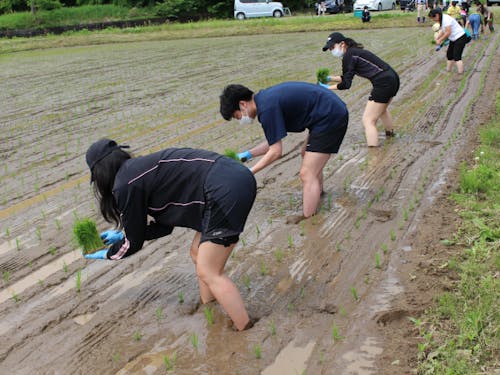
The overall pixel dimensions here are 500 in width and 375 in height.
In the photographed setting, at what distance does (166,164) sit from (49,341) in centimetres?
149

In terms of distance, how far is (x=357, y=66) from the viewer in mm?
7168

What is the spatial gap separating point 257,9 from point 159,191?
114 feet

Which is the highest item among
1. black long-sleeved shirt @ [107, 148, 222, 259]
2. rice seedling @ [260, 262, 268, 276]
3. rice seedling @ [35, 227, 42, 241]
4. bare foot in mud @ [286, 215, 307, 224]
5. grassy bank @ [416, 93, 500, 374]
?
black long-sleeved shirt @ [107, 148, 222, 259]

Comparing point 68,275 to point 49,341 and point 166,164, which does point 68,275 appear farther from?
point 166,164

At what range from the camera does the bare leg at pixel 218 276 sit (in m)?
3.35

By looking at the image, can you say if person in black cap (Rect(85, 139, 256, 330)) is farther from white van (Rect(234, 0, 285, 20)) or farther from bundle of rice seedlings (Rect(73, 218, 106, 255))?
white van (Rect(234, 0, 285, 20))

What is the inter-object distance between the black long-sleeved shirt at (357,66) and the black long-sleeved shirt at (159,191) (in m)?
4.11

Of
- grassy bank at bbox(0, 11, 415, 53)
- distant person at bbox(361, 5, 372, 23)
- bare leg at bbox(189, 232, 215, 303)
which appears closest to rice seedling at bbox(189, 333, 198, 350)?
bare leg at bbox(189, 232, 215, 303)

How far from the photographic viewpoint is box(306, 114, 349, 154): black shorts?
514 centimetres

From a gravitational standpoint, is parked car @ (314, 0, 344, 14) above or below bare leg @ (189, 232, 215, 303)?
above

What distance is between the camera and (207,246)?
10.9 ft

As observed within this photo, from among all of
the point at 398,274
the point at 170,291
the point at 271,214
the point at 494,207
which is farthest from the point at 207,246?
the point at 494,207

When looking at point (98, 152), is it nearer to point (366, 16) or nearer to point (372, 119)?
point (372, 119)

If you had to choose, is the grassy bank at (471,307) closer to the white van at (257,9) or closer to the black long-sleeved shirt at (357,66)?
the black long-sleeved shirt at (357,66)
